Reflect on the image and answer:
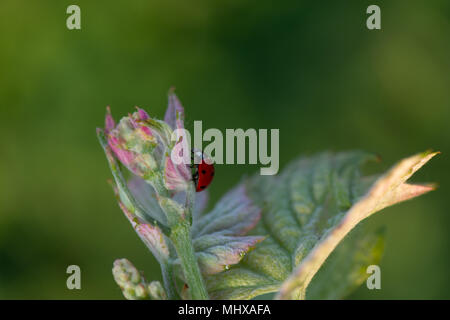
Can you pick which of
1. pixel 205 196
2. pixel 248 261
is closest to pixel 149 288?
pixel 248 261

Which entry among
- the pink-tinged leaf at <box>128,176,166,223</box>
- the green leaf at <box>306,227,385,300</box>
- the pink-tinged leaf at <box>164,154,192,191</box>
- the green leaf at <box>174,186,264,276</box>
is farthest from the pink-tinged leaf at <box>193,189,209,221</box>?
the green leaf at <box>306,227,385,300</box>

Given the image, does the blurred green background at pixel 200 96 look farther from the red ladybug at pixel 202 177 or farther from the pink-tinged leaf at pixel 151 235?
the pink-tinged leaf at pixel 151 235

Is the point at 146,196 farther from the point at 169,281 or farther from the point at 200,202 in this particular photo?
the point at 169,281

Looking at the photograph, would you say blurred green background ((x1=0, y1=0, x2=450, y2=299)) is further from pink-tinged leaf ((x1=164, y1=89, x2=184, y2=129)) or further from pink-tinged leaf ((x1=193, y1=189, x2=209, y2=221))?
pink-tinged leaf ((x1=164, y1=89, x2=184, y2=129))

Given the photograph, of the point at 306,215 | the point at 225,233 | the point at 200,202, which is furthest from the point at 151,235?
the point at 306,215

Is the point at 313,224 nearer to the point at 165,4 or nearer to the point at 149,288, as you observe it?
the point at 149,288
